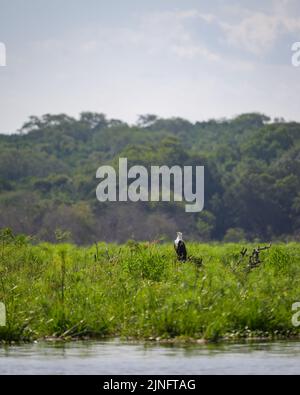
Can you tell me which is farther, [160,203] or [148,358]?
[160,203]

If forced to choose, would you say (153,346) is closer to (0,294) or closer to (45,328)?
(45,328)

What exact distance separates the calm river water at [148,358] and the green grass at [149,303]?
0.39m

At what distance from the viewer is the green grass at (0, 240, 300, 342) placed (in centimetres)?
1484

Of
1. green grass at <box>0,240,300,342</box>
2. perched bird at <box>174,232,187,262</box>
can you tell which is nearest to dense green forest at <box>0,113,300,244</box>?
perched bird at <box>174,232,187,262</box>
